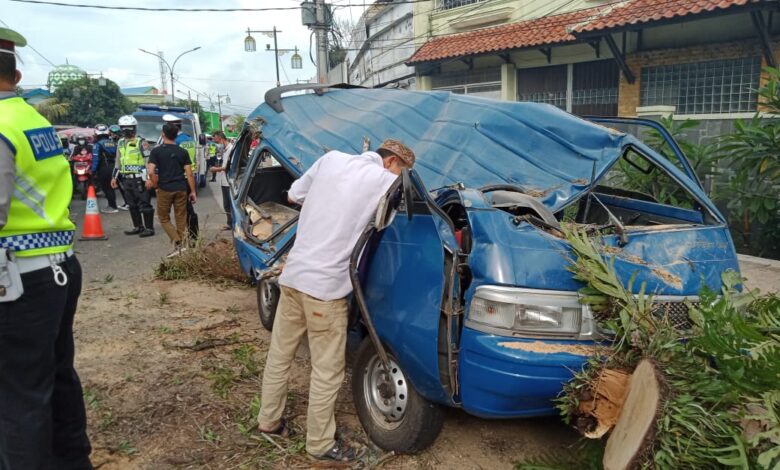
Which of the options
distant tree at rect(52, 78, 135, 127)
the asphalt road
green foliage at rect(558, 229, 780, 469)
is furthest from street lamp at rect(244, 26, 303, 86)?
green foliage at rect(558, 229, 780, 469)

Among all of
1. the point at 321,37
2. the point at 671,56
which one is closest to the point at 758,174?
the point at 671,56

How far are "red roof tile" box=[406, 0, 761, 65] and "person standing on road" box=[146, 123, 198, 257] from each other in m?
8.73

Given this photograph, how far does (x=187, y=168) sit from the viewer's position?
7.72 metres

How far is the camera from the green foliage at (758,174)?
6.45 m

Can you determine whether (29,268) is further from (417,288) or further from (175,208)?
(175,208)

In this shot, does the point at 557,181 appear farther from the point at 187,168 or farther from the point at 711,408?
the point at 187,168

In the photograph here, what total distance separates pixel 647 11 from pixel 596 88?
2494 mm

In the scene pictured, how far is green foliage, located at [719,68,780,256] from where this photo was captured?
6453 millimetres

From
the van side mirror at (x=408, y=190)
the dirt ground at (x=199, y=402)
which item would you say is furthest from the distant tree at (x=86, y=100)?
the van side mirror at (x=408, y=190)

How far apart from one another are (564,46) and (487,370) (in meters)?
13.2

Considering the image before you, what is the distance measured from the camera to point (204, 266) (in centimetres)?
664

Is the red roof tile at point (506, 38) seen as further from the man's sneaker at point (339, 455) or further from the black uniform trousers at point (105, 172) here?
the man's sneaker at point (339, 455)

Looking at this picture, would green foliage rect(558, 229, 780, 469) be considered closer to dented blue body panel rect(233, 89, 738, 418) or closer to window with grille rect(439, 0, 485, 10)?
dented blue body panel rect(233, 89, 738, 418)

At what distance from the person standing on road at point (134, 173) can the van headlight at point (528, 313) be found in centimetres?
793
